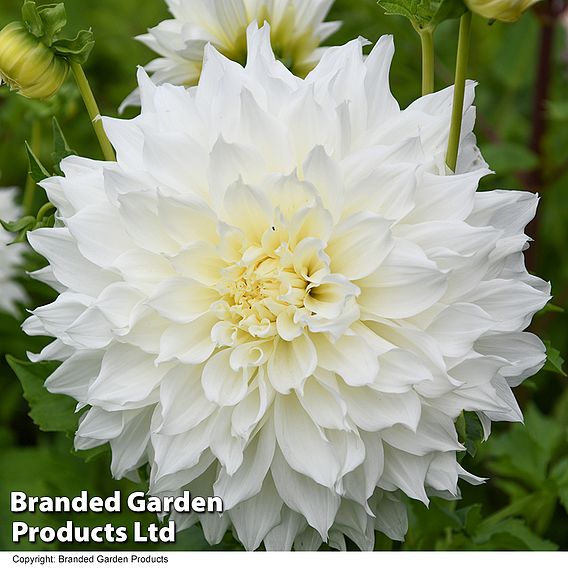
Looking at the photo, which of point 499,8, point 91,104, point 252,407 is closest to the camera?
point 499,8

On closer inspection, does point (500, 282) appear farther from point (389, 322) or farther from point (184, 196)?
A: point (184, 196)

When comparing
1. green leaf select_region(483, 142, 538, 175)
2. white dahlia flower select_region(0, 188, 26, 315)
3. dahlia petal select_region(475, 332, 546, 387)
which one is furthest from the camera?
white dahlia flower select_region(0, 188, 26, 315)

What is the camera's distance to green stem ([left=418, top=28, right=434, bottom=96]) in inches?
41.2

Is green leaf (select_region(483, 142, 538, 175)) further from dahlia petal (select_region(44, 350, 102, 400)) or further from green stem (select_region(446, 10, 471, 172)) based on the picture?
dahlia petal (select_region(44, 350, 102, 400))

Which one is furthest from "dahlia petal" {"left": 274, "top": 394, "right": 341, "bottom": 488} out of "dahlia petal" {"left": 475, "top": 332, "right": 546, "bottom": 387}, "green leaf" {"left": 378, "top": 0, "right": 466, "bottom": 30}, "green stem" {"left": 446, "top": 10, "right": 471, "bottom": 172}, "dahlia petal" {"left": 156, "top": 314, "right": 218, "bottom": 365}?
"green leaf" {"left": 378, "top": 0, "right": 466, "bottom": 30}

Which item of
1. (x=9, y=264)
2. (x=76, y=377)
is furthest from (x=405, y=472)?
(x=9, y=264)

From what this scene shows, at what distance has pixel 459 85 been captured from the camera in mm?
1021

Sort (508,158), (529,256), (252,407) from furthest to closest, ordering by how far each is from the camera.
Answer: (529,256)
(508,158)
(252,407)

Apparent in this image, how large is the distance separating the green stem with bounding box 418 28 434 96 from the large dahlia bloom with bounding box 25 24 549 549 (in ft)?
0.10

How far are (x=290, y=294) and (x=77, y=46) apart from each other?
406mm

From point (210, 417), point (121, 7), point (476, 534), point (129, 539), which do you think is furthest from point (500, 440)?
point (121, 7)

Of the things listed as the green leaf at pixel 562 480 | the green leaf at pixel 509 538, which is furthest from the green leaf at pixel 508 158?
the green leaf at pixel 509 538

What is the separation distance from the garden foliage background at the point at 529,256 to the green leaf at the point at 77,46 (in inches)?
19.5

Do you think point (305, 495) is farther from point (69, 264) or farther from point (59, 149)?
point (59, 149)
